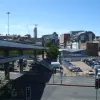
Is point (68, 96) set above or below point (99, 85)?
below

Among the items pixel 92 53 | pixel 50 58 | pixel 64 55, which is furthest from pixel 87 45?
pixel 50 58

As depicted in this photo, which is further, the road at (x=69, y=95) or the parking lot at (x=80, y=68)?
the parking lot at (x=80, y=68)

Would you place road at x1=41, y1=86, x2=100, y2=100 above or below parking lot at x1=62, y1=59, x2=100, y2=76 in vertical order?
below

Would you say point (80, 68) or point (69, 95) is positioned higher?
point (80, 68)

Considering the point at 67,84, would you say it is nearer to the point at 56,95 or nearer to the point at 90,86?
the point at 90,86

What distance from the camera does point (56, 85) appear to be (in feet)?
157

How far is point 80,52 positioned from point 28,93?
121 metres

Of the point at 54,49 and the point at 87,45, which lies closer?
the point at 54,49

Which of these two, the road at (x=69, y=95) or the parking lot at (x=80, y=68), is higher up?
the parking lot at (x=80, y=68)

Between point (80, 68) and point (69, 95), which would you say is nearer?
point (69, 95)

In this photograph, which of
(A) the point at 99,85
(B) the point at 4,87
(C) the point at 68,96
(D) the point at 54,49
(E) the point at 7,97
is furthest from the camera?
(D) the point at 54,49

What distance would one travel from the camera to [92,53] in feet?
474

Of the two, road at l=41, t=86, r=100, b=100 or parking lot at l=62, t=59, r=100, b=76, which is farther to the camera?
parking lot at l=62, t=59, r=100, b=76

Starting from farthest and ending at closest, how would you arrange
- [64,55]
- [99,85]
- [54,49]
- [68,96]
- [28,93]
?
1. [64,55]
2. [54,49]
3. [68,96]
4. [99,85]
5. [28,93]
